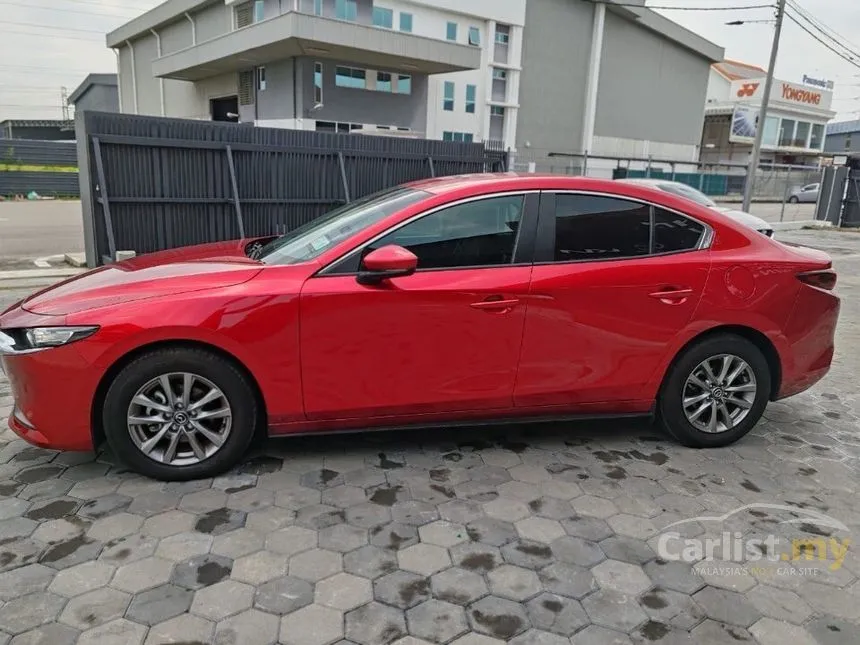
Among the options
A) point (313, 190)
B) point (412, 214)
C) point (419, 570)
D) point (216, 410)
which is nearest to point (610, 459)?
point (419, 570)

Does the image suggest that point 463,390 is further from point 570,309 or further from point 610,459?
point 610,459

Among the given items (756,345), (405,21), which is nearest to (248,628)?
(756,345)

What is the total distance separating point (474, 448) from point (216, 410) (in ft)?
4.87

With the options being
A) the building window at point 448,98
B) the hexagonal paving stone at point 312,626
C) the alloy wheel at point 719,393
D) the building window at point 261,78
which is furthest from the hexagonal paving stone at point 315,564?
the building window at point 448,98

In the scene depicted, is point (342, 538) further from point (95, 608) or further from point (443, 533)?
point (95, 608)

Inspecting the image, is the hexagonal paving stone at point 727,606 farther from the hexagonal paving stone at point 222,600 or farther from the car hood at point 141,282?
the car hood at point 141,282

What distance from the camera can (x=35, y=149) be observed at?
91.8 ft

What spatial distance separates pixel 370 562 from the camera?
108 inches

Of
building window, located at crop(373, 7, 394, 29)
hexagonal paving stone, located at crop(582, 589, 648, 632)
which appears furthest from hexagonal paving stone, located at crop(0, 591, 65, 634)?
building window, located at crop(373, 7, 394, 29)

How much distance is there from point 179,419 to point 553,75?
39.9m

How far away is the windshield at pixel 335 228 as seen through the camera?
352 centimetres

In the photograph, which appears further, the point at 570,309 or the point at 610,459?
the point at 610,459

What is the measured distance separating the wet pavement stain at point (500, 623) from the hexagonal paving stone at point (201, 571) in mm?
1012

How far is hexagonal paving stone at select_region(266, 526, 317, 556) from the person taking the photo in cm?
282
